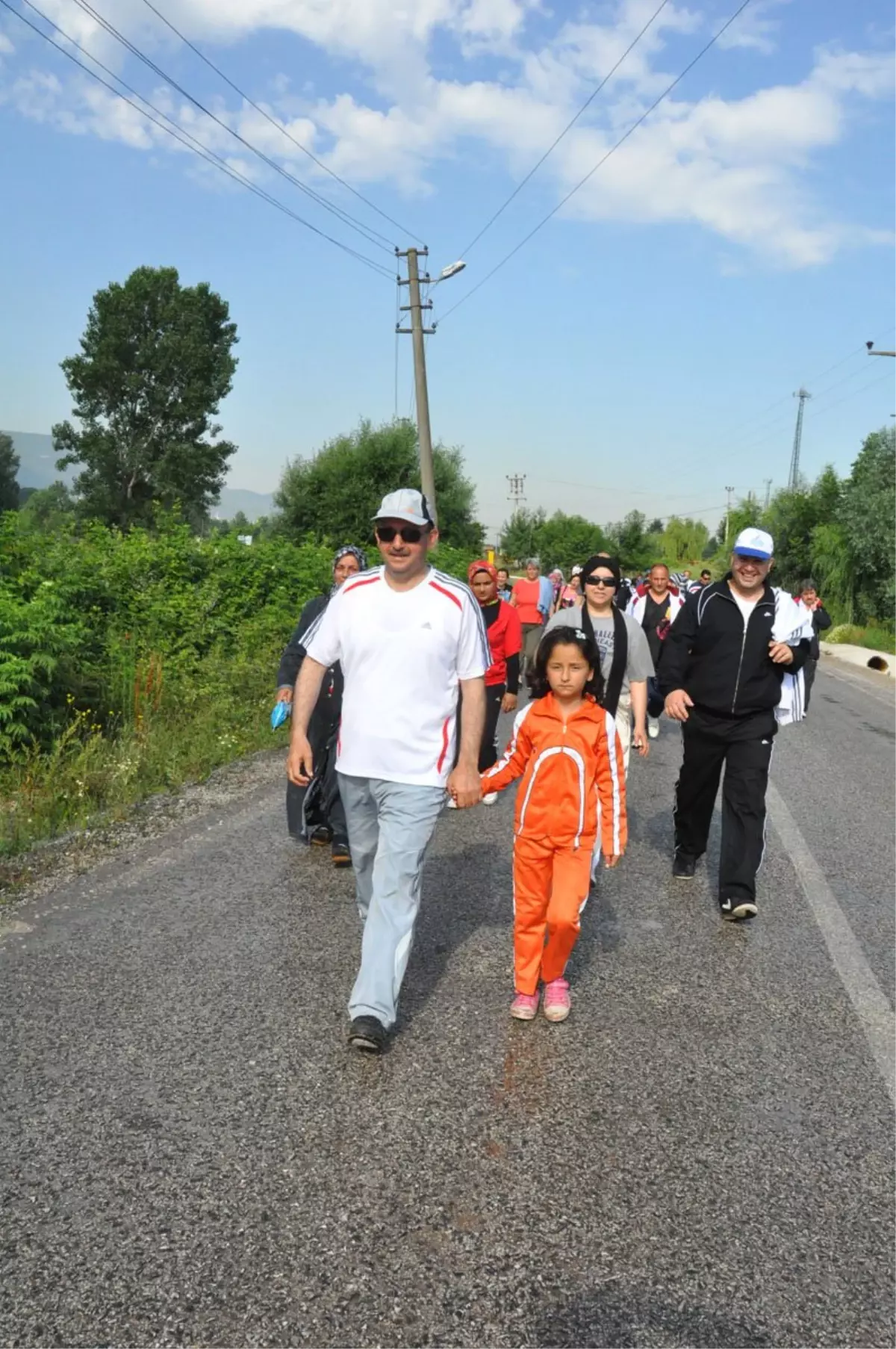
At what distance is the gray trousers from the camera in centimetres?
394

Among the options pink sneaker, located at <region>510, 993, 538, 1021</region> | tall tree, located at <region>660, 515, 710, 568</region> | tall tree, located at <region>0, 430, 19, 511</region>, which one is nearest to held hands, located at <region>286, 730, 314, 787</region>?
pink sneaker, located at <region>510, 993, 538, 1021</region>

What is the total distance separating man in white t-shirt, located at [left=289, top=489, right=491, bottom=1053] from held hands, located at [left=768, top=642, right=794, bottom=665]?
2.25 meters

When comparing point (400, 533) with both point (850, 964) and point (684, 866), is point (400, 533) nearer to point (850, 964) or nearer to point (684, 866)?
point (850, 964)

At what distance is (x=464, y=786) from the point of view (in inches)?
159

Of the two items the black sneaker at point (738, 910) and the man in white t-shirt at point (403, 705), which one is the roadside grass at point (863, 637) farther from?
the man in white t-shirt at point (403, 705)

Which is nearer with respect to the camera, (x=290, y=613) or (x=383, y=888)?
(x=383, y=888)

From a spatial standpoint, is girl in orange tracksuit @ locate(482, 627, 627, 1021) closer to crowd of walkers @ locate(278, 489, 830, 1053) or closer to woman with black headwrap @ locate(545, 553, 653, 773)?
crowd of walkers @ locate(278, 489, 830, 1053)

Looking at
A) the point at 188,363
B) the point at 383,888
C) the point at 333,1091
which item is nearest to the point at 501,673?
the point at 383,888

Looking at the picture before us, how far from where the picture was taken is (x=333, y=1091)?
143 inches

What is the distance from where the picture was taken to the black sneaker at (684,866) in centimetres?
643

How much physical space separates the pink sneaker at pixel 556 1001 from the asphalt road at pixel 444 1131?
0.27 ft

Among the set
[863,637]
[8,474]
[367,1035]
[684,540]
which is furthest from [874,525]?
[684,540]

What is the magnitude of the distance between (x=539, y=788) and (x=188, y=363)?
5540cm

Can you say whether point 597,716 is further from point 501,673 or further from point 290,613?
point 290,613
